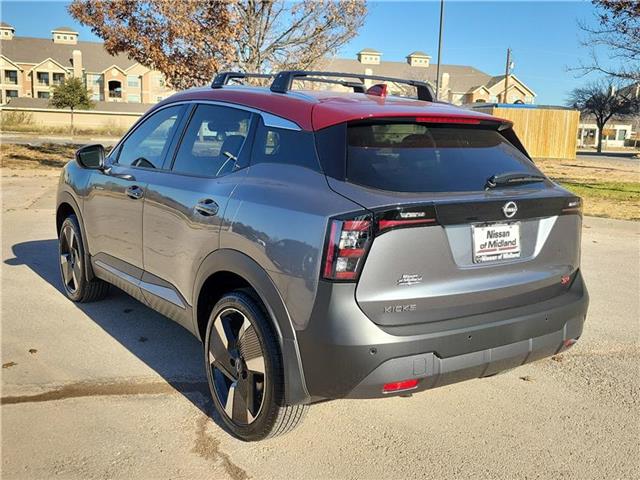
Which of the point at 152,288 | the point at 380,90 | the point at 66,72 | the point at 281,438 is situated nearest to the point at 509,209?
the point at 380,90

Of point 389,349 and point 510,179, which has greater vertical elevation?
point 510,179

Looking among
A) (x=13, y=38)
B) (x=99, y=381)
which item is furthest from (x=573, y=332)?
(x=13, y=38)

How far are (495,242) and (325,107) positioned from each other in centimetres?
104

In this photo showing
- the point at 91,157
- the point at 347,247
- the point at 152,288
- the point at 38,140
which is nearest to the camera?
the point at 347,247

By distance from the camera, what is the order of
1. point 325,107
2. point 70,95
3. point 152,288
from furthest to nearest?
point 70,95, point 152,288, point 325,107

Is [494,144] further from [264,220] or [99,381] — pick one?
[99,381]

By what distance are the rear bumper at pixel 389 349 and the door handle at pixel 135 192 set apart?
188 centimetres

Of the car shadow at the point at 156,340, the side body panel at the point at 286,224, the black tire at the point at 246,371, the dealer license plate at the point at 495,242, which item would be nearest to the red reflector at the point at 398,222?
the side body panel at the point at 286,224

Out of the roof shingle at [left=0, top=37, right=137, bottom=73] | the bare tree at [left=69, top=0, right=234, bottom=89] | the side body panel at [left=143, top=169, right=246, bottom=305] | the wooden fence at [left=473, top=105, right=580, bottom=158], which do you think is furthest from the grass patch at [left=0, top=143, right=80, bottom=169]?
the roof shingle at [left=0, top=37, right=137, bottom=73]

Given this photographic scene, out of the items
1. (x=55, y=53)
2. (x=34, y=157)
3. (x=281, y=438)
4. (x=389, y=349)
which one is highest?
(x=55, y=53)

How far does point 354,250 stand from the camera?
2475mm

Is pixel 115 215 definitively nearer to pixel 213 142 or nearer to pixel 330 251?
pixel 213 142

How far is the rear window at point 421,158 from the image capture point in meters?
2.73

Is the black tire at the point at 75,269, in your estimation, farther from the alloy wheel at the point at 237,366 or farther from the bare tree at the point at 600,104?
the bare tree at the point at 600,104
